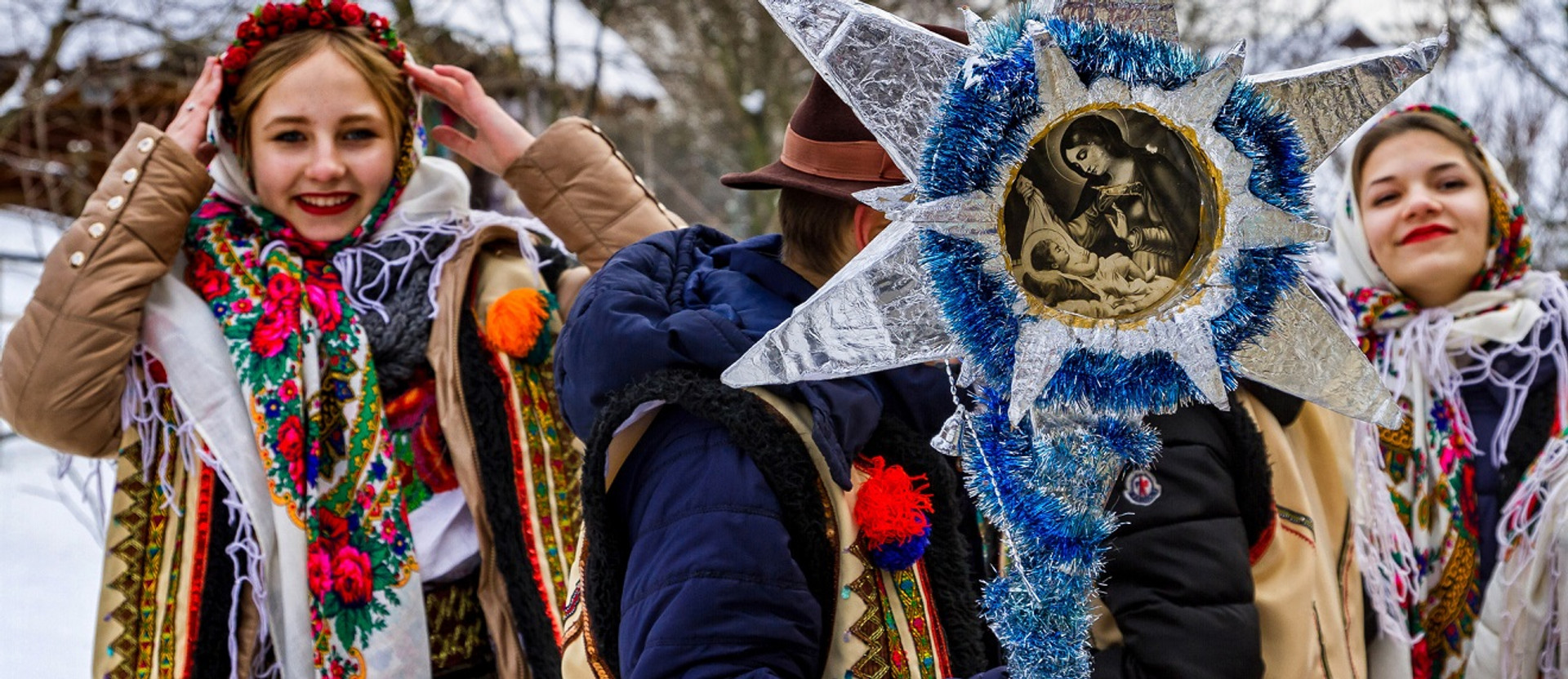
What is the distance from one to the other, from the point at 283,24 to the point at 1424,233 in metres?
2.41

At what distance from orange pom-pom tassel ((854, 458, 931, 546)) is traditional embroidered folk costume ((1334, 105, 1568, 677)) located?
1.36 metres

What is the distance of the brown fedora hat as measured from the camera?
139cm

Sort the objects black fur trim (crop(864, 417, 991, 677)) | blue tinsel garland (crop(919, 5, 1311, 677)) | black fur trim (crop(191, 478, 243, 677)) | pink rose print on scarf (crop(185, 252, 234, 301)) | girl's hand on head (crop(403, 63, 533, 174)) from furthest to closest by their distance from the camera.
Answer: girl's hand on head (crop(403, 63, 533, 174)) < pink rose print on scarf (crop(185, 252, 234, 301)) < black fur trim (crop(191, 478, 243, 677)) < black fur trim (crop(864, 417, 991, 677)) < blue tinsel garland (crop(919, 5, 1311, 677))

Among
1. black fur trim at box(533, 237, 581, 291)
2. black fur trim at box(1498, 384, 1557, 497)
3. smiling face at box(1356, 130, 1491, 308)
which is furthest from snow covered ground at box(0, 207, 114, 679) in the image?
black fur trim at box(1498, 384, 1557, 497)

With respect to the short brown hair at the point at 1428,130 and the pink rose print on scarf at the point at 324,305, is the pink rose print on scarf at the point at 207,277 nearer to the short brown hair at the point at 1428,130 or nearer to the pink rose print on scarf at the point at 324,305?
the pink rose print on scarf at the point at 324,305

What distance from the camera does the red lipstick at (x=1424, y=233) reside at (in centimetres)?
273

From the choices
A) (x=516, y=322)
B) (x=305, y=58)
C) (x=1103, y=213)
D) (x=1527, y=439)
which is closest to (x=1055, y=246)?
(x=1103, y=213)

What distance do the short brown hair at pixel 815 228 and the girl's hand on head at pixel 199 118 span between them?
1.35 metres

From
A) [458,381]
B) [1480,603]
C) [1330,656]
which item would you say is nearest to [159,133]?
[458,381]

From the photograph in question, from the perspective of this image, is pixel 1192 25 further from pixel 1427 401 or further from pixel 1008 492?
pixel 1008 492

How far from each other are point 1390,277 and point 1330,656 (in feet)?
4.66

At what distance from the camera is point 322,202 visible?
2.38 metres

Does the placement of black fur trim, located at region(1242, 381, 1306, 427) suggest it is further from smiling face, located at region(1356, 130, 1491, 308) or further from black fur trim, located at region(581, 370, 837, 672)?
smiling face, located at region(1356, 130, 1491, 308)

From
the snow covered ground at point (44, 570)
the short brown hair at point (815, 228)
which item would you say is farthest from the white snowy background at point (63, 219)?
the short brown hair at point (815, 228)
